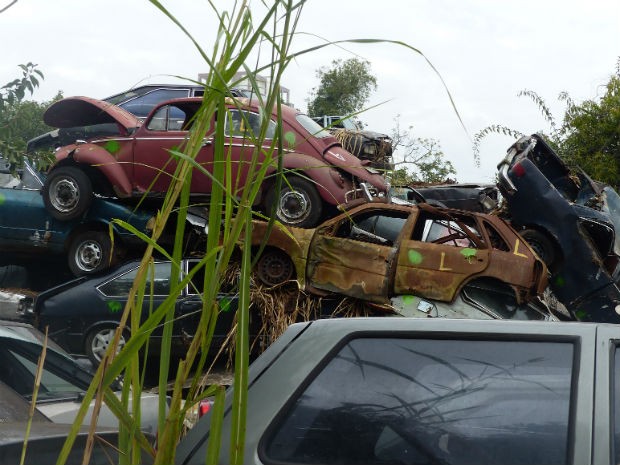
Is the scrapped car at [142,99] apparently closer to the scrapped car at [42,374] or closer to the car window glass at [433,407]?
the scrapped car at [42,374]

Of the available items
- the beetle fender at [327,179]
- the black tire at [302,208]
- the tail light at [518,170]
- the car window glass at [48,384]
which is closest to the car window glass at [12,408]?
the car window glass at [48,384]

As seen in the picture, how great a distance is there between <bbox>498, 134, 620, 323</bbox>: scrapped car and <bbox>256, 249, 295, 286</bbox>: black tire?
3.05 metres

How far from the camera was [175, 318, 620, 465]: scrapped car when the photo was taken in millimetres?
2242

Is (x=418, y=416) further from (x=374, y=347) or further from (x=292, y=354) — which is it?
(x=292, y=354)

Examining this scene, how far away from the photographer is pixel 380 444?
2.29 m

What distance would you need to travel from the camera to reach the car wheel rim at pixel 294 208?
1024cm

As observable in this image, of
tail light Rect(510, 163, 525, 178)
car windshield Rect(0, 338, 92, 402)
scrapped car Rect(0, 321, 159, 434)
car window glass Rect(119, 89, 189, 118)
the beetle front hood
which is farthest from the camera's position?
car window glass Rect(119, 89, 189, 118)

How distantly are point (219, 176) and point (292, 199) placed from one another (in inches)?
340

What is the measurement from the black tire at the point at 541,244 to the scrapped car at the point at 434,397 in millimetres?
8620

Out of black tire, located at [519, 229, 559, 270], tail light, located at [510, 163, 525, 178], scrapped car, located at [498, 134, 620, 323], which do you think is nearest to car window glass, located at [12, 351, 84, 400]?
scrapped car, located at [498, 134, 620, 323]

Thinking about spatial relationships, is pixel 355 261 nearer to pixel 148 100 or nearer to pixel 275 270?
pixel 275 270

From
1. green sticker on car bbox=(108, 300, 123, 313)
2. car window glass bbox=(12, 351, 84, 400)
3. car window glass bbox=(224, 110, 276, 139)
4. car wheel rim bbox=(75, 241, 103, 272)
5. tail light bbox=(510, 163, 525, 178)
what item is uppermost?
car window glass bbox=(224, 110, 276, 139)

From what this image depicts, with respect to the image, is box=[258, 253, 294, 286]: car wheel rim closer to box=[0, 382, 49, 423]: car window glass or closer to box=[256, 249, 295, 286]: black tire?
box=[256, 249, 295, 286]: black tire

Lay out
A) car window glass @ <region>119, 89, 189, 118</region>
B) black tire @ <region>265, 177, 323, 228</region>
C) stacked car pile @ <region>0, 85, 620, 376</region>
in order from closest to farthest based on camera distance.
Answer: stacked car pile @ <region>0, 85, 620, 376</region>
black tire @ <region>265, 177, 323, 228</region>
car window glass @ <region>119, 89, 189, 118</region>
